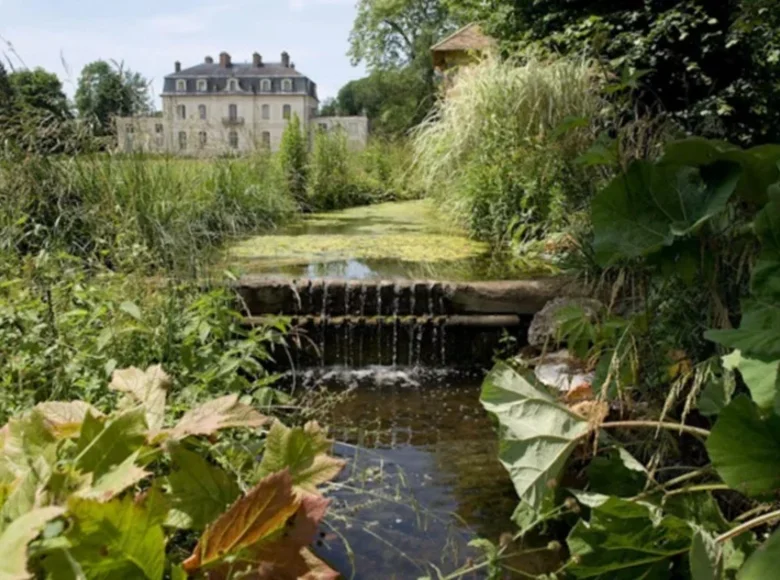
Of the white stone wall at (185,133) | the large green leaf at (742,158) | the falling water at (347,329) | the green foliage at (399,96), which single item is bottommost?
the falling water at (347,329)

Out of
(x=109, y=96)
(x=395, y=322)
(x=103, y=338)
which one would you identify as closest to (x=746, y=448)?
(x=103, y=338)

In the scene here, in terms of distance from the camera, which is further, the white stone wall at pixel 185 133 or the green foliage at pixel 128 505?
the white stone wall at pixel 185 133

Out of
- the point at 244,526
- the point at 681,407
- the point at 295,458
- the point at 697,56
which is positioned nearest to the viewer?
the point at 244,526

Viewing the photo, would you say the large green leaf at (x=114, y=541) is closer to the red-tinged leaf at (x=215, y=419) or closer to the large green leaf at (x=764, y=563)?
the red-tinged leaf at (x=215, y=419)

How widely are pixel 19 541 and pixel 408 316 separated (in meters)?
3.79

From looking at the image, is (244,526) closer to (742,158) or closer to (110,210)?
(742,158)

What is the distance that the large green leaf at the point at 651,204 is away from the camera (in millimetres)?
1656

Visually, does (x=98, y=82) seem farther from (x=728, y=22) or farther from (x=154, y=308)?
(x=728, y=22)

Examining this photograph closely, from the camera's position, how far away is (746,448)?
1.28 meters

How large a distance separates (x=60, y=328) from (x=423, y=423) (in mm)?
1730

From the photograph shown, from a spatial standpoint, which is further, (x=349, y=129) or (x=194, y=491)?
(x=349, y=129)

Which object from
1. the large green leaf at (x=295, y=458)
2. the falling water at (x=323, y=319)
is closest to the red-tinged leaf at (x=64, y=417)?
the large green leaf at (x=295, y=458)

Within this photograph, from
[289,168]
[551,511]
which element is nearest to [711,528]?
[551,511]

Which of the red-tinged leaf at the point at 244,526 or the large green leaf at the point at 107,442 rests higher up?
the large green leaf at the point at 107,442
